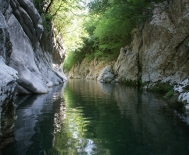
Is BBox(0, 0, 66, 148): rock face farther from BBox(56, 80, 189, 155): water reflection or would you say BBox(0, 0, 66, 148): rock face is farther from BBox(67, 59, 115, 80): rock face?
BBox(67, 59, 115, 80): rock face

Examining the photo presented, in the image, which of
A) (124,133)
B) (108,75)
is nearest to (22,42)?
(124,133)

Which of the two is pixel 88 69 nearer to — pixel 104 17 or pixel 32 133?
pixel 104 17

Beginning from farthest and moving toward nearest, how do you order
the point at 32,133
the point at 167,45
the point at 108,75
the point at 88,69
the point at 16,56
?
the point at 88,69 → the point at 108,75 → the point at 167,45 → the point at 16,56 → the point at 32,133

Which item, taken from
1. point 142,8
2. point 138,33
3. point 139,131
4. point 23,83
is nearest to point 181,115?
point 139,131

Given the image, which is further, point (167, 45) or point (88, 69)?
point (88, 69)

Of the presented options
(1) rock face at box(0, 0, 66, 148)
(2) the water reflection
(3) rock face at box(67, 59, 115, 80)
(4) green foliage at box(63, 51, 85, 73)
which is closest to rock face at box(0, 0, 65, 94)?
(1) rock face at box(0, 0, 66, 148)

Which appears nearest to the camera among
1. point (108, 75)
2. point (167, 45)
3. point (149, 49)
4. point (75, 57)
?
point (167, 45)

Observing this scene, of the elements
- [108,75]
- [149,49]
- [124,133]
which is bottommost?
[124,133]

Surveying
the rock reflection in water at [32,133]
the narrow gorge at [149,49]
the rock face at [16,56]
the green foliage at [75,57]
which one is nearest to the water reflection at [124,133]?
the rock reflection in water at [32,133]

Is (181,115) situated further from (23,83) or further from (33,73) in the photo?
(33,73)

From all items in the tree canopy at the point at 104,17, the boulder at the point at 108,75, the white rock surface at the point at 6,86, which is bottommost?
the white rock surface at the point at 6,86

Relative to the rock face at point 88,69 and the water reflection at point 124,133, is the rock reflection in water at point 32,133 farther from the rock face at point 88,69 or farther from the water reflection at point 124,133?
the rock face at point 88,69

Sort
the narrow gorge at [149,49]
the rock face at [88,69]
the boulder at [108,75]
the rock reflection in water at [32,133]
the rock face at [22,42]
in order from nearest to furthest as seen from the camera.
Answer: the rock reflection in water at [32,133], the rock face at [22,42], the narrow gorge at [149,49], the boulder at [108,75], the rock face at [88,69]

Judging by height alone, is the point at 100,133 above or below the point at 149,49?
below
